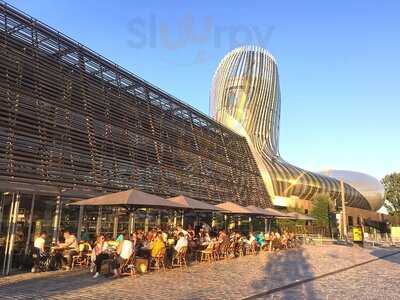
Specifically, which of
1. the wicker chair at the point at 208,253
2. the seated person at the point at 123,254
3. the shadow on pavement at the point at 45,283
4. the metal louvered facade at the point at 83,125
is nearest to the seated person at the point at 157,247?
the seated person at the point at 123,254

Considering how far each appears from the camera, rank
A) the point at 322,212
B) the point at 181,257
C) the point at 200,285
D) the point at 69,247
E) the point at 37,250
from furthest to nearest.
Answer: the point at 322,212, the point at 181,257, the point at 69,247, the point at 37,250, the point at 200,285

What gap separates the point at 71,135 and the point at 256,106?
64124 mm

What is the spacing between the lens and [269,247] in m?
25.2

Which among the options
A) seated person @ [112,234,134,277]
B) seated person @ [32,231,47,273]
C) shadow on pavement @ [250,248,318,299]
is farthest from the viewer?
seated person @ [32,231,47,273]

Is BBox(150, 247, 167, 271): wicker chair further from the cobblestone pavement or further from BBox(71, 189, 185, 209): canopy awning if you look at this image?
BBox(71, 189, 185, 209): canopy awning

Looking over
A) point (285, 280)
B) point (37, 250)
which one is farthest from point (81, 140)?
point (285, 280)

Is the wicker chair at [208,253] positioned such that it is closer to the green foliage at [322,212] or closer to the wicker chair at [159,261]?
the wicker chair at [159,261]

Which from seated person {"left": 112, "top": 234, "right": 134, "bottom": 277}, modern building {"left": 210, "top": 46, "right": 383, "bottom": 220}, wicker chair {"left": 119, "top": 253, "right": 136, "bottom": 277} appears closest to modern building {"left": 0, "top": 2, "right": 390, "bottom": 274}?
seated person {"left": 112, "top": 234, "right": 134, "bottom": 277}

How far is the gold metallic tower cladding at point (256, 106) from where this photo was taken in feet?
237

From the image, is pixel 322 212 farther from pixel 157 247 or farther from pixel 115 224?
pixel 157 247

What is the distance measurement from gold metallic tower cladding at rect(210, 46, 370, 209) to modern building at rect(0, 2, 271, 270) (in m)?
48.4

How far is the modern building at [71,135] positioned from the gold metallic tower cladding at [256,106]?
48394mm

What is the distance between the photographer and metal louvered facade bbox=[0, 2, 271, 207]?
46.4 feet

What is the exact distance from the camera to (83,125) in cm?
1722
